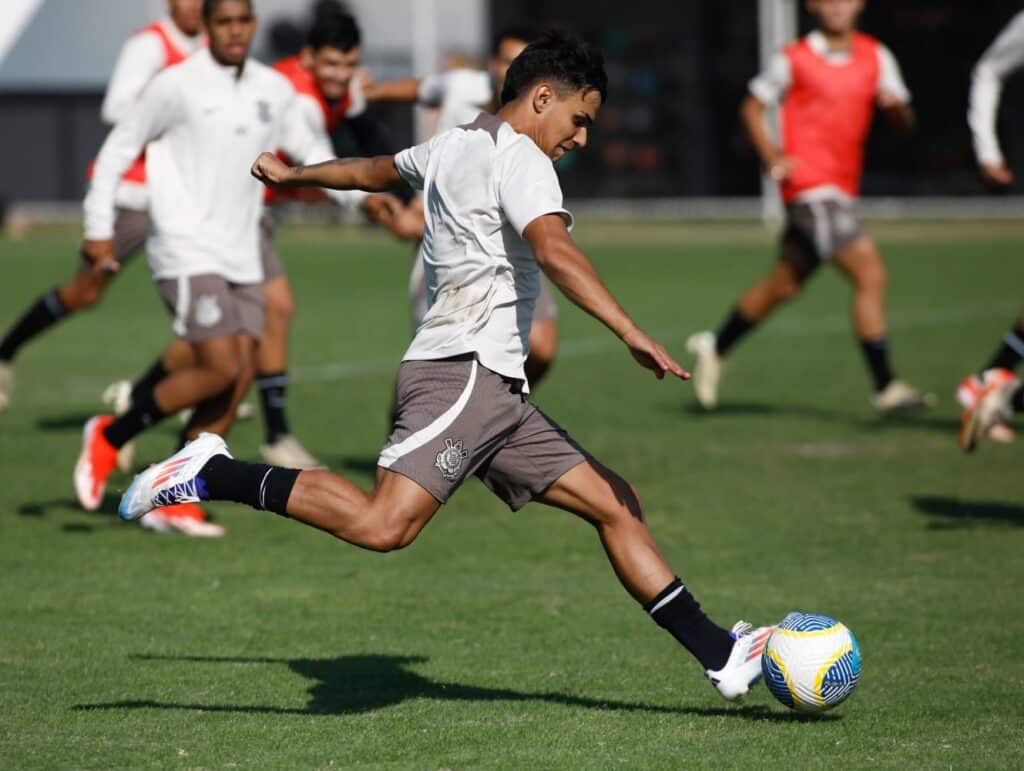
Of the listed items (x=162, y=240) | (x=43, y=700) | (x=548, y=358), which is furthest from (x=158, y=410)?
(x=43, y=700)

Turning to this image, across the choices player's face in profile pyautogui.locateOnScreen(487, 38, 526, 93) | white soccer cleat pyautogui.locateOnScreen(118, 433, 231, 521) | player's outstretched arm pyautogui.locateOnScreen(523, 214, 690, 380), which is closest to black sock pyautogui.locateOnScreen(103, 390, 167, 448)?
player's face in profile pyautogui.locateOnScreen(487, 38, 526, 93)

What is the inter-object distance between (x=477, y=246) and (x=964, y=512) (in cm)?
427

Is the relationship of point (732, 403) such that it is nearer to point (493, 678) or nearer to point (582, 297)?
point (493, 678)

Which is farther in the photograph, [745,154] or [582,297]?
[745,154]

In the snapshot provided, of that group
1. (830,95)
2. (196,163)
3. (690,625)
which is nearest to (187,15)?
(196,163)

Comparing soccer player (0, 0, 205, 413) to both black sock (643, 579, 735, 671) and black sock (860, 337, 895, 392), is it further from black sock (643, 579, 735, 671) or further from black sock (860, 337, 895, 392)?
black sock (643, 579, 735, 671)

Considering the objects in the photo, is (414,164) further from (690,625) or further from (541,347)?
(541,347)

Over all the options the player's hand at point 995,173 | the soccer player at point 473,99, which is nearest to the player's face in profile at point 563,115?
the soccer player at point 473,99

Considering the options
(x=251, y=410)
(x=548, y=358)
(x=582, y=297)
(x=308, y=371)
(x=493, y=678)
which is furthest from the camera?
(x=308, y=371)

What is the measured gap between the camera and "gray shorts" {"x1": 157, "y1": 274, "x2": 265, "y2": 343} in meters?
8.19

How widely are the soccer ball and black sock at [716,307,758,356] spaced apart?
701 cm

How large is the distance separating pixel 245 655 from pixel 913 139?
31245 mm

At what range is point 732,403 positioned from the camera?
12.8m

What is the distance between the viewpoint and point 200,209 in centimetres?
818
